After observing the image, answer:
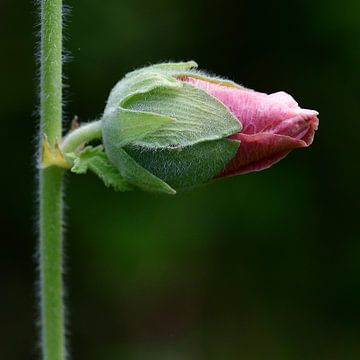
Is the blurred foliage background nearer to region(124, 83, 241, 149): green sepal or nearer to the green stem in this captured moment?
the green stem

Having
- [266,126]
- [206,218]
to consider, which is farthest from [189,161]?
[206,218]

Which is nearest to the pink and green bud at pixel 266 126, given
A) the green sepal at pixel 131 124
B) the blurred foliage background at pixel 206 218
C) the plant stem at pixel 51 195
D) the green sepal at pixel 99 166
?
the green sepal at pixel 131 124

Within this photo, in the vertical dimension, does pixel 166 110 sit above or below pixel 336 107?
below

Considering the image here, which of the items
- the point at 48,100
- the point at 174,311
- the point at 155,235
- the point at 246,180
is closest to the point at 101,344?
the point at 174,311

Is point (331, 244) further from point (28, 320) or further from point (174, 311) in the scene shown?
point (28, 320)

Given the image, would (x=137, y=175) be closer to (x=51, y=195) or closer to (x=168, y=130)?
(x=168, y=130)

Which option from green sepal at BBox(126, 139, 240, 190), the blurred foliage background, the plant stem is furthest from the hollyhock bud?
the blurred foliage background
